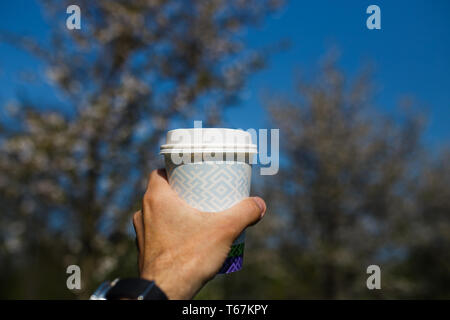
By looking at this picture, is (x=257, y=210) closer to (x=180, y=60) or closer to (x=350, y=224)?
(x=180, y=60)

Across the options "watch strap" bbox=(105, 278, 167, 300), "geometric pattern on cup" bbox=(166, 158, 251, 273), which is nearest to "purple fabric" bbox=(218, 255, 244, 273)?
"geometric pattern on cup" bbox=(166, 158, 251, 273)

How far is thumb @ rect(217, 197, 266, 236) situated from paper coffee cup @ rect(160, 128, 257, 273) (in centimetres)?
9

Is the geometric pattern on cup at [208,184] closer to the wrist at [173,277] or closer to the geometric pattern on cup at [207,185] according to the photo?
the geometric pattern on cup at [207,185]

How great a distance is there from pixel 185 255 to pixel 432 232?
438 inches

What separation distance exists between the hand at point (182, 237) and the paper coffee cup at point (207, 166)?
0.07 m

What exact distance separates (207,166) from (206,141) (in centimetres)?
13

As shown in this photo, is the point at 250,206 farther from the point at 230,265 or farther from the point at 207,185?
the point at 230,265

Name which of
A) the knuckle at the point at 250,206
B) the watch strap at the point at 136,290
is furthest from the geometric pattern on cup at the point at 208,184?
the watch strap at the point at 136,290

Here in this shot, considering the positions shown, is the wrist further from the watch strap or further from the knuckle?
the knuckle

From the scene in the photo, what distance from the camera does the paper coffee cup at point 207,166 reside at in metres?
2.00

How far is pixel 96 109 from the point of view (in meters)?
5.55

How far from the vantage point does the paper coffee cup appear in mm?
2004

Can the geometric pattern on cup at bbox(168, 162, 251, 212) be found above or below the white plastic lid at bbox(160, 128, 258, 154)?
below
